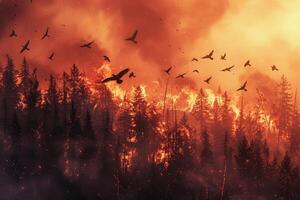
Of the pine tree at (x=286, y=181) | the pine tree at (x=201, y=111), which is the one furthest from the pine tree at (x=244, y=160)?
the pine tree at (x=201, y=111)

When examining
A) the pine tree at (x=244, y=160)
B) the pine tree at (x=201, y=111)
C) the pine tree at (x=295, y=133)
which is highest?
the pine tree at (x=201, y=111)

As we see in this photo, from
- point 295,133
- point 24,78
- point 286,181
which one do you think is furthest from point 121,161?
point 295,133

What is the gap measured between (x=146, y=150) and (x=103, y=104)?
114 ft

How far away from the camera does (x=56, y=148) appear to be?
280 feet

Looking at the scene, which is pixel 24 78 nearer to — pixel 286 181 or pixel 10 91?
pixel 10 91

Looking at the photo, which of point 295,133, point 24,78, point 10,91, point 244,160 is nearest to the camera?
point 244,160

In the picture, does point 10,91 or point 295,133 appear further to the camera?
point 295,133

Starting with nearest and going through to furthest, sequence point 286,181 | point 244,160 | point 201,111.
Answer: point 286,181, point 244,160, point 201,111

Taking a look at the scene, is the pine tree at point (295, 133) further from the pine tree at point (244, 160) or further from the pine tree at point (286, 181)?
the pine tree at point (286, 181)

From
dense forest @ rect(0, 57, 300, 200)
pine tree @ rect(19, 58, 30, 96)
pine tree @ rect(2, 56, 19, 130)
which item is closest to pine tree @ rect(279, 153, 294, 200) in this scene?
dense forest @ rect(0, 57, 300, 200)

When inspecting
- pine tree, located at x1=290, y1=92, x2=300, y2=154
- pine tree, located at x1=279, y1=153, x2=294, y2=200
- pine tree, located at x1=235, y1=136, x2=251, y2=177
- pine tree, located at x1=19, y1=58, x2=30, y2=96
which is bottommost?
pine tree, located at x1=279, y1=153, x2=294, y2=200

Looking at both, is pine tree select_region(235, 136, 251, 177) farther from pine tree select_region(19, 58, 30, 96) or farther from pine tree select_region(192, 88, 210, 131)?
pine tree select_region(19, 58, 30, 96)

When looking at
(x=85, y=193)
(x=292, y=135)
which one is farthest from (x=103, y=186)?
(x=292, y=135)

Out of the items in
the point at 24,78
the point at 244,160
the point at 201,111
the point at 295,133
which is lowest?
the point at 244,160
